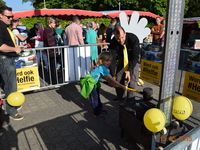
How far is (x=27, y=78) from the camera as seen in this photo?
496 centimetres

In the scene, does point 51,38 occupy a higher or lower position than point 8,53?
higher

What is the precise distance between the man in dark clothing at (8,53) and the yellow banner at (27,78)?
114cm

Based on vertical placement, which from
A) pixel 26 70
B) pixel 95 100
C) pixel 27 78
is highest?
pixel 26 70

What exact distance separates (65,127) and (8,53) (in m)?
1.96

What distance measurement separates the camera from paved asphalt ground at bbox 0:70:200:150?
9.96 ft

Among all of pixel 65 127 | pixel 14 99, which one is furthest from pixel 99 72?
pixel 14 99

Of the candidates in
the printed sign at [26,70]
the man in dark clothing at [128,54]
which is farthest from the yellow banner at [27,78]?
the man in dark clothing at [128,54]

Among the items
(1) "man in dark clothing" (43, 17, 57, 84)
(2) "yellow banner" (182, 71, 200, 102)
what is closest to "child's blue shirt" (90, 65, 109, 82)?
(2) "yellow banner" (182, 71, 200, 102)

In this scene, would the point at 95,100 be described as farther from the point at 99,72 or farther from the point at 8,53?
the point at 8,53

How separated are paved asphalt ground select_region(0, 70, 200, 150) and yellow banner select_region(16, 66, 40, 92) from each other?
1.25ft

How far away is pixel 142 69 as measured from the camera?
5.54 meters

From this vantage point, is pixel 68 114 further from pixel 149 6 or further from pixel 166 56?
pixel 149 6

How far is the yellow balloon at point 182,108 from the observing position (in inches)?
89.7

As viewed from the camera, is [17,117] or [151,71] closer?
[17,117]
